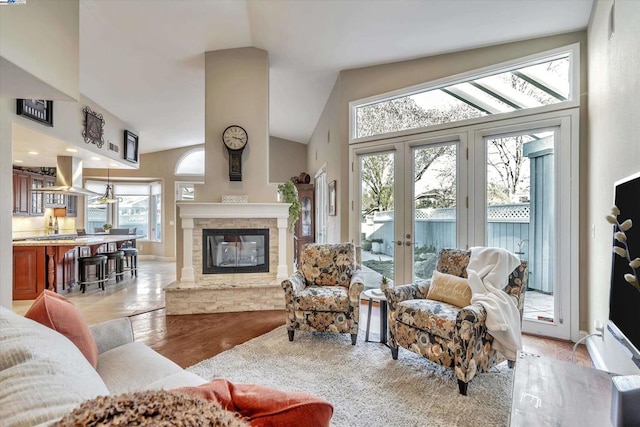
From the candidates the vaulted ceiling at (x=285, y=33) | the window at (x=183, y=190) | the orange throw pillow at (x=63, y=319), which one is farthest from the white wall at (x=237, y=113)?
the window at (x=183, y=190)

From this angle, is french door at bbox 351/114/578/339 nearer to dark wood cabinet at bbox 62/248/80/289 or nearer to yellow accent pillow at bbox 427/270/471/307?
yellow accent pillow at bbox 427/270/471/307

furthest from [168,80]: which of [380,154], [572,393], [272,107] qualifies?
[572,393]

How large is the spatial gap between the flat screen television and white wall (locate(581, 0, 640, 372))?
1.86 feet

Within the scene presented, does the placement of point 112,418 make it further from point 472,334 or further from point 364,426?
point 472,334

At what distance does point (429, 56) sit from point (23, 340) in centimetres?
425

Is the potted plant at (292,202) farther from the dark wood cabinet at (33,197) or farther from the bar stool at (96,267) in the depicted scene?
the dark wood cabinet at (33,197)

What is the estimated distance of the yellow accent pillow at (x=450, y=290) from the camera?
241 cm

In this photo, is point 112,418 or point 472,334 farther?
point 472,334

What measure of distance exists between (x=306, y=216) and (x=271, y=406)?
653cm

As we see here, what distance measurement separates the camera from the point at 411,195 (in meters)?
3.89

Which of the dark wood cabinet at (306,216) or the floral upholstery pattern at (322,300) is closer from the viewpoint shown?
the floral upholstery pattern at (322,300)

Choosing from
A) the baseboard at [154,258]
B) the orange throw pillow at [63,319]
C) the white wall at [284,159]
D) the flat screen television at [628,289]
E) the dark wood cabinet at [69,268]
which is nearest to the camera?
the flat screen television at [628,289]

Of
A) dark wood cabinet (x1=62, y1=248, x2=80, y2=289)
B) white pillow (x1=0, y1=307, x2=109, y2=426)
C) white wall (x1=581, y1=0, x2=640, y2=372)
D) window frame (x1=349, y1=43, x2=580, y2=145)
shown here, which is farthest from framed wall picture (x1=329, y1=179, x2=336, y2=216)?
dark wood cabinet (x1=62, y1=248, x2=80, y2=289)

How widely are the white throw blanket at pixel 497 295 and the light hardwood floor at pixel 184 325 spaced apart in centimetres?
86
